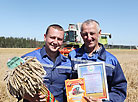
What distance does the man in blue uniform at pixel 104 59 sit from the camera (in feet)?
7.05

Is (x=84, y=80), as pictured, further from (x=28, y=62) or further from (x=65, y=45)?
(x=65, y=45)

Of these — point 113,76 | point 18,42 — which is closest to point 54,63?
point 113,76

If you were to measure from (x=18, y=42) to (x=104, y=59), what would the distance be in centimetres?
6876

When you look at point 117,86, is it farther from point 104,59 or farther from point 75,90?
point 75,90

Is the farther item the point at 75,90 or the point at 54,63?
the point at 54,63

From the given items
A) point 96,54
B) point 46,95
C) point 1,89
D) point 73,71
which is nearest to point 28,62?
point 46,95

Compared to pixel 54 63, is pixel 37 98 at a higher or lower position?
lower

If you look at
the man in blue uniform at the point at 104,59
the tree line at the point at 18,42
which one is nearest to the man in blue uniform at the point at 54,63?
the man in blue uniform at the point at 104,59

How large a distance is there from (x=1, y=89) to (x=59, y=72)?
310cm

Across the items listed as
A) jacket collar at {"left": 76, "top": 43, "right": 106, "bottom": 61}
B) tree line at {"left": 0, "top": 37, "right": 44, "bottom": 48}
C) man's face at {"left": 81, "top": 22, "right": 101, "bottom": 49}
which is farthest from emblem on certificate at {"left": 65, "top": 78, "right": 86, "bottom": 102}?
tree line at {"left": 0, "top": 37, "right": 44, "bottom": 48}

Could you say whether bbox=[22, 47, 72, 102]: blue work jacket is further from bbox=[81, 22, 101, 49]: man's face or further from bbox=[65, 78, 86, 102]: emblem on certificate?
bbox=[81, 22, 101, 49]: man's face

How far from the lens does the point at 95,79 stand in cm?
203

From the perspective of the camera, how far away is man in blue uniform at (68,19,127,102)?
7.05 feet

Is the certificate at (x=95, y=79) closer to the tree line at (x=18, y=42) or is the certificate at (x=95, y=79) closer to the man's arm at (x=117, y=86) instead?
the man's arm at (x=117, y=86)
